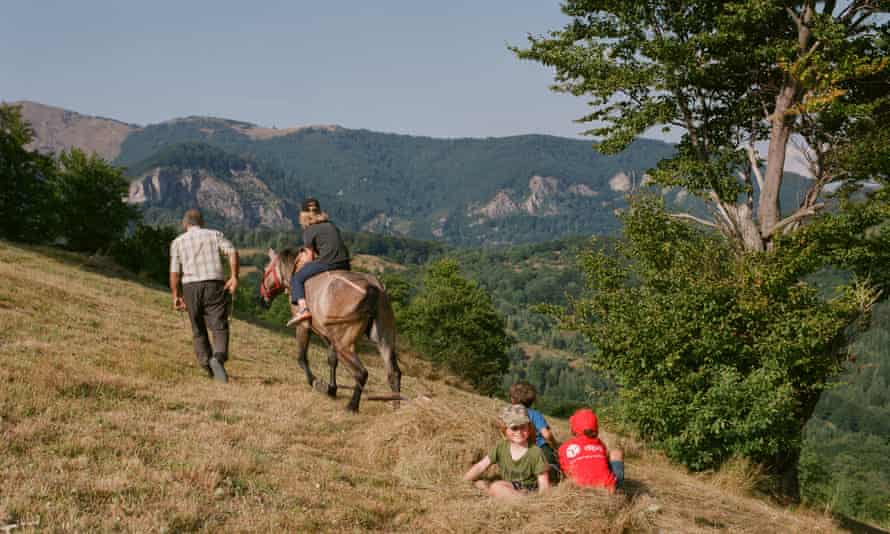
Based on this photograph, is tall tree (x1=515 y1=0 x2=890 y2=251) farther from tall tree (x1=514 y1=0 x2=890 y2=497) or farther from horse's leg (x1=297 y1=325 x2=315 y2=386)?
horse's leg (x1=297 y1=325 x2=315 y2=386)

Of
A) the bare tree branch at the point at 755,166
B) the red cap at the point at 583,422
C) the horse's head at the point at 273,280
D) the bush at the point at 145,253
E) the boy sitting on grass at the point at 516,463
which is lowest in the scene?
the bush at the point at 145,253

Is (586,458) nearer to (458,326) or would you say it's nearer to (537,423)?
(537,423)

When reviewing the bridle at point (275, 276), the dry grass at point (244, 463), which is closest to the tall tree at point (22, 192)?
the dry grass at point (244, 463)

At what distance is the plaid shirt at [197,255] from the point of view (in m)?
11.1

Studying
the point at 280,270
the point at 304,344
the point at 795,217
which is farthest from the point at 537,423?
the point at 795,217

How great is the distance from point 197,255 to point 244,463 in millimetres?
5556

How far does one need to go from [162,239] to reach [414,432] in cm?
5862

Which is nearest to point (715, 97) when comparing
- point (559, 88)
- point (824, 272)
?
point (559, 88)

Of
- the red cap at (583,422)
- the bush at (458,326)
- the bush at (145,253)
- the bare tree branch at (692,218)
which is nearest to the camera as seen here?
the red cap at (583,422)

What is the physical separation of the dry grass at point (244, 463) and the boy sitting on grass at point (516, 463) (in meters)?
0.33

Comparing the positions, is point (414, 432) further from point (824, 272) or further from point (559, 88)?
point (824, 272)

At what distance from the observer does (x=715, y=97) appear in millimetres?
18172

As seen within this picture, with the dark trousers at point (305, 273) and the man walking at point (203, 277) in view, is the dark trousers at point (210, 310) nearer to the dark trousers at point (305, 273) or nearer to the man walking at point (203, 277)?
the man walking at point (203, 277)

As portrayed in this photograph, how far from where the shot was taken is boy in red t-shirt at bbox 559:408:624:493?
6.86 metres
